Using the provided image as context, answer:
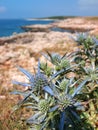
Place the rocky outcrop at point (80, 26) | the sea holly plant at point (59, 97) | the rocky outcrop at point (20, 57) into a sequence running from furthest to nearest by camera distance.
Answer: the rocky outcrop at point (80, 26)
the rocky outcrop at point (20, 57)
the sea holly plant at point (59, 97)

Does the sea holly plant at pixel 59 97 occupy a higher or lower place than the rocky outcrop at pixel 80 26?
higher

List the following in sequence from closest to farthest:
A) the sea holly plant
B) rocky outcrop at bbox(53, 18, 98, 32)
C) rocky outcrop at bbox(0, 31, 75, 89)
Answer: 1. the sea holly plant
2. rocky outcrop at bbox(0, 31, 75, 89)
3. rocky outcrop at bbox(53, 18, 98, 32)

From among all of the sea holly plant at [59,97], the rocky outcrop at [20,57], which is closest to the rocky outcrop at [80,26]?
the rocky outcrop at [20,57]

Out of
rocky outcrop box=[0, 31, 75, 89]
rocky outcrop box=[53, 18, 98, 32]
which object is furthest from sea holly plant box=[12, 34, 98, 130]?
rocky outcrop box=[53, 18, 98, 32]

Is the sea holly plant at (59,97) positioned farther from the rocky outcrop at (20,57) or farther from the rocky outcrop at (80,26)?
the rocky outcrop at (80,26)

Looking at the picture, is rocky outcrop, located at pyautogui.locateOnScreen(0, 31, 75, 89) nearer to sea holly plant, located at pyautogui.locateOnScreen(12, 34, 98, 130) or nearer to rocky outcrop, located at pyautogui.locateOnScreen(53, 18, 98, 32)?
sea holly plant, located at pyautogui.locateOnScreen(12, 34, 98, 130)

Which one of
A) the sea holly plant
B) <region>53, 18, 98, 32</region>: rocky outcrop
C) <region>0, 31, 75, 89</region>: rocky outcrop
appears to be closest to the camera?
the sea holly plant

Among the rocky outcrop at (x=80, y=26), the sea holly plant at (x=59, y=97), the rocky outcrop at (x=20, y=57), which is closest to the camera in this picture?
the sea holly plant at (x=59, y=97)

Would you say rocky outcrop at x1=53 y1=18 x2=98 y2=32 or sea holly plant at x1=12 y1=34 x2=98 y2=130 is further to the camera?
rocky outcrop at x1=53 y1=18 x2=98 y2=32

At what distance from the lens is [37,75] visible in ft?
10.7

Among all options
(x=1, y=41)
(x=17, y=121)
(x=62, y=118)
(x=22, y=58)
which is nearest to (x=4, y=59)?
(x=22, y=58)

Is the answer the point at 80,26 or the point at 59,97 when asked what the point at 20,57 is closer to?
the point at 59,97

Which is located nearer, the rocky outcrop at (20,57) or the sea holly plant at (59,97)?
the sea holly plant at (59,97)

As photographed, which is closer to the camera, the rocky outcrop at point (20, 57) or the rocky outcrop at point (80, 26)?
the rocky outcrop at point (20, 57)
